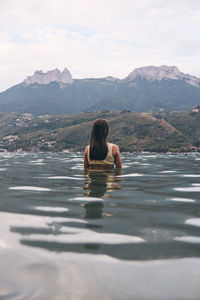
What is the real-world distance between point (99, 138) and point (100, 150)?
1.91 feet

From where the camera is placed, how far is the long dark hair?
10695mm

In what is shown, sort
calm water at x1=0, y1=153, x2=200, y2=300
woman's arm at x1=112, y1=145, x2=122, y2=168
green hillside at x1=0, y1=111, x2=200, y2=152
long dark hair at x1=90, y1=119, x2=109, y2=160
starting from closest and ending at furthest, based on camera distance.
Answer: calm water at x1=0, y1=153, x2=200, y2=300 < long dark hair at x1=90, y1=119, x2=109, y2=160 < woman's arm at x1=112, y1=145, x2=122, y2=168 < green hillside at x1=0, y1=111, x2=200, y2=152

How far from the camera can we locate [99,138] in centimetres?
1068

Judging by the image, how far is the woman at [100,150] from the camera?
10.7m

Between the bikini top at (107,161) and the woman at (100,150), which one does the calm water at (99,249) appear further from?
the bikini top at (107,161)

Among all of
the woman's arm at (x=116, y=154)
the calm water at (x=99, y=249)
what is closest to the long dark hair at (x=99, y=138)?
the woman's arm at (x=116, y=154)

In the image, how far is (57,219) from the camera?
17.2 ft

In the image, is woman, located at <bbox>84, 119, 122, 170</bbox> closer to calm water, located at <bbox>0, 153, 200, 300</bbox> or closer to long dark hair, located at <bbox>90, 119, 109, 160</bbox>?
long dark hair, located at <bbox>90, 119, 109, 160</bbox>

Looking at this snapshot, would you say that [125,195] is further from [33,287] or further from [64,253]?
[33,287]

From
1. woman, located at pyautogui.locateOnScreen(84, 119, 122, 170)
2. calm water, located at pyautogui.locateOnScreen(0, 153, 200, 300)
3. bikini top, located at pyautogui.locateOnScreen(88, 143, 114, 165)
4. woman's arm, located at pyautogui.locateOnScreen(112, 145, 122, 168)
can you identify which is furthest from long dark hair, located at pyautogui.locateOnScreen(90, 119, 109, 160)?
calm water, located at pyautogui.locateOnScreen(0, 153, 200, 300)

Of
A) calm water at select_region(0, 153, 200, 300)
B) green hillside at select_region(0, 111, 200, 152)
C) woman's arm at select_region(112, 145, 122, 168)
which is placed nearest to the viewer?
calm water at select_region(0, 153, 200, 300)

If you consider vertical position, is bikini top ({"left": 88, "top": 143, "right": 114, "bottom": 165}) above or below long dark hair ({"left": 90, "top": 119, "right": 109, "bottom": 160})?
below

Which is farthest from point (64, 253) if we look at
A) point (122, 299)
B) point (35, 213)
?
point (35, 213)

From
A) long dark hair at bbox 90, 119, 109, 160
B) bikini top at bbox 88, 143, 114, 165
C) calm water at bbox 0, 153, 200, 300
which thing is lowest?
calm water at bbox 0, 153, 200, 300
